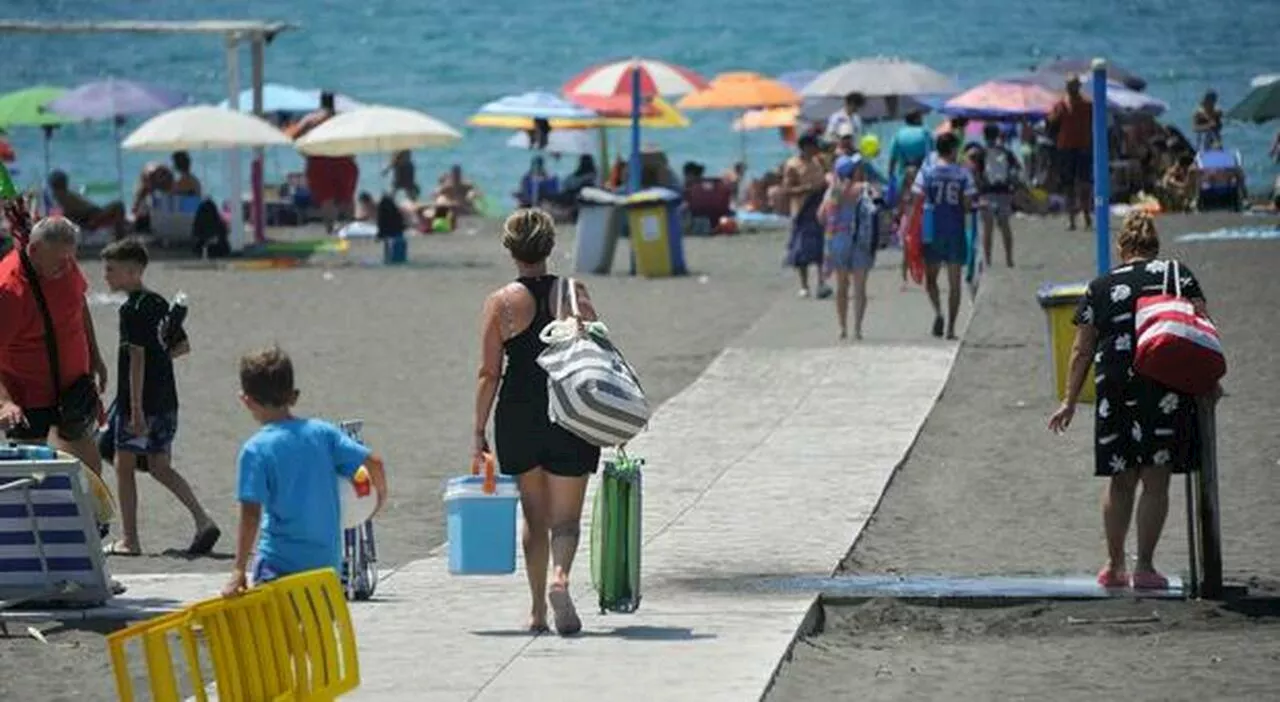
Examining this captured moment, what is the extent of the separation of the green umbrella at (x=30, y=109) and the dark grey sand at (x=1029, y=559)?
2090 centimetres

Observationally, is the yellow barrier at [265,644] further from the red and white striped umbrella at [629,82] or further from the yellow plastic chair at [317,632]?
the red and white striped umbrella at [629,82]

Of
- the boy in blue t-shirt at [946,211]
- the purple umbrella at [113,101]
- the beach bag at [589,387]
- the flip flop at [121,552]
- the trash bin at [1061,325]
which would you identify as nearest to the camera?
the beach bag at [589,387]

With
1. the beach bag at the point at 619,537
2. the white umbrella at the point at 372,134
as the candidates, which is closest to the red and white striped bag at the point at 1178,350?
the beach bag at the point at 619,537

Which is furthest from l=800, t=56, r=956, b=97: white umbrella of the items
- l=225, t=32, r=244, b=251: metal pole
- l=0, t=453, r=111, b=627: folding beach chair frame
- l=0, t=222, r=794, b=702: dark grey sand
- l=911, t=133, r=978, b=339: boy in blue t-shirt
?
l=0, t=453, r=111, b=627: folding beach chair frame

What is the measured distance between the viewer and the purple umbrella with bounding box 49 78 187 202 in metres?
38.6

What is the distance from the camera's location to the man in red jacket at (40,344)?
1202cm

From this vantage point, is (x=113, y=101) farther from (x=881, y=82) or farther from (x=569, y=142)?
(x=881, y=82)

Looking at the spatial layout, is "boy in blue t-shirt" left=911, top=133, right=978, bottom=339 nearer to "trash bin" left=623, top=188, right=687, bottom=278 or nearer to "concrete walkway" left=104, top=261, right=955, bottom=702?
"concrete walkway" left=104, top=261, right=955, bottom=702

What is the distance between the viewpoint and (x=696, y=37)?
78750 mm

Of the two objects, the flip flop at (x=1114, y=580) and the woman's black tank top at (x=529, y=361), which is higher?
the woman's black tank top at (x=529, y=361)

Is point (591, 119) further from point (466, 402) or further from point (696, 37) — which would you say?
point (696, 37)

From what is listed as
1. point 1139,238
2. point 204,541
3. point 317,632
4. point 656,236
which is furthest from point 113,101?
point 317,632

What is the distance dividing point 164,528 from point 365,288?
14.7 metres

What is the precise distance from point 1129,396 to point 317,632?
4007 mm
